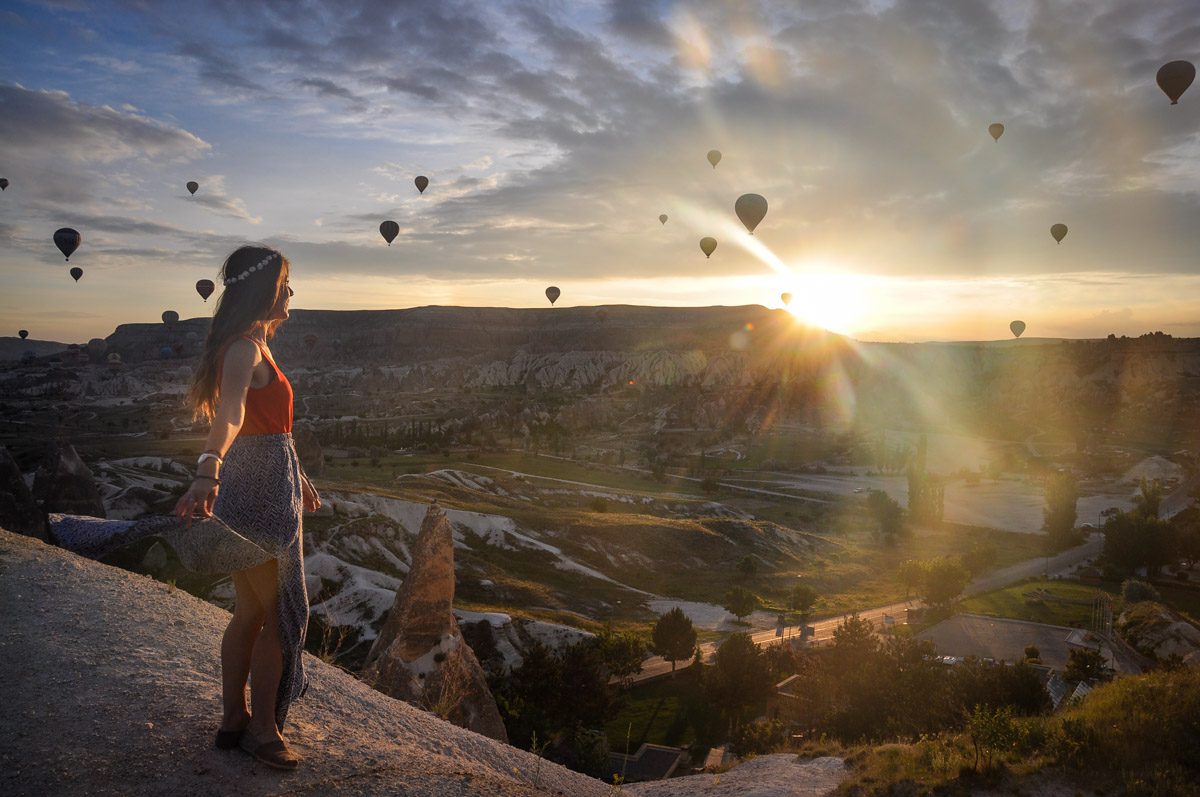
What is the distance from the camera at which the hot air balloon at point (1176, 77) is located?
36438 millimetres

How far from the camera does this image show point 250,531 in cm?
445

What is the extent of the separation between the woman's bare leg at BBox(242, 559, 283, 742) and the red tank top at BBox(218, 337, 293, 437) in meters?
0.75

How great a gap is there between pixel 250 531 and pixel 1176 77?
4508cm

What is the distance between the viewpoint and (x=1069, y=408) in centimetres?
13562

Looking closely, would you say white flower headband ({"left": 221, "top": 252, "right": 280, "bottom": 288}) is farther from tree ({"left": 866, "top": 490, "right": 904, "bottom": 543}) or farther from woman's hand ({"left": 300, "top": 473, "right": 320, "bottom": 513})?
tree ({"left": 866, "top": 490, "right": 904, "bottom": 543})

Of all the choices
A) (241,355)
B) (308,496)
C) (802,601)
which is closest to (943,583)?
(802,601)

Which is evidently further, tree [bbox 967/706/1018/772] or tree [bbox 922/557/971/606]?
Answer: tree [bbox 922/557/971/606]

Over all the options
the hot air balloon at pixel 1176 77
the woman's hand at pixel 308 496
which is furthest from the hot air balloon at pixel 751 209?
the woman's hand at pixel 308 496

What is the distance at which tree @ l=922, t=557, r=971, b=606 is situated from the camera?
4422 centimetres

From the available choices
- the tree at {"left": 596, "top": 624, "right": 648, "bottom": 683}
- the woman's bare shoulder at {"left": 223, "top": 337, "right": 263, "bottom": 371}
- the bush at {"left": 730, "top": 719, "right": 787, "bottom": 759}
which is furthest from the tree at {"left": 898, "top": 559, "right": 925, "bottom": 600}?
the woman's bare shoulder at {"left": 223, "top": 337, "right": 263, "bottom": 371}

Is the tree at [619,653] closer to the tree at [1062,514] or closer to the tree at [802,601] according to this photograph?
the tree at [802,601]

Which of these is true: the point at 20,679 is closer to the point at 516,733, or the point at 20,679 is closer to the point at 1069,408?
the point at 516,733

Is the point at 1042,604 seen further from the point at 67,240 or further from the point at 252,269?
the point at 67,240

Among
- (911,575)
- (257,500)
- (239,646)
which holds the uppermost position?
(257,500)
